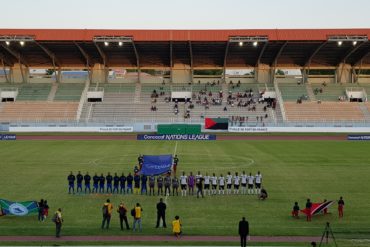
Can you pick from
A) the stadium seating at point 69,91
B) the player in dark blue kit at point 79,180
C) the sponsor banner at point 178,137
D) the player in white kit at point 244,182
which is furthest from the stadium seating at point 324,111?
the player in dark blue kit at point 79,180

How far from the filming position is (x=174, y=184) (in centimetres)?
2448

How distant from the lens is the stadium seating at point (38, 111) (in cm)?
6731

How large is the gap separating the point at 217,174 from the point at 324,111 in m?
42.7

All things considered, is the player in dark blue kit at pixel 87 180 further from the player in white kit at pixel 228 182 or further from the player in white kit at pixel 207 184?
the player in white kit at pixel 228 182

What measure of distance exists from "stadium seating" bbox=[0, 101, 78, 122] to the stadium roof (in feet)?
24.6

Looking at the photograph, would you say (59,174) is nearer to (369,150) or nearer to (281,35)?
(369,150)

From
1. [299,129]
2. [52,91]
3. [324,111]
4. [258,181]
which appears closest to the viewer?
[258,181]

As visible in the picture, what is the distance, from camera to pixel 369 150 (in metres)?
43.7

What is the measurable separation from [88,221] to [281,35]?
5221cm

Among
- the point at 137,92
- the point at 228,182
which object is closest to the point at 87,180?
the point at 228,182

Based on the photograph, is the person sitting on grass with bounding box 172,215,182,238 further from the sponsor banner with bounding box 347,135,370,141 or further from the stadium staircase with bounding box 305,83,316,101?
the stadium staircase with bounding box 305,83,316,101

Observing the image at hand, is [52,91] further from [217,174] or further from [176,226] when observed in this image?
[176,226]

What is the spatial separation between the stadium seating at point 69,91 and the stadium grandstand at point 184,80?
16 cm

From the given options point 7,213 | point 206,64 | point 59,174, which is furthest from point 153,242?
point 206,64
